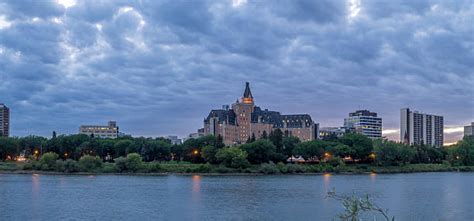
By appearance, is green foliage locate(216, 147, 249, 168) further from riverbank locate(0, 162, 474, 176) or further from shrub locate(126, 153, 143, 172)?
shrub locate(126, 153, 143, 172)

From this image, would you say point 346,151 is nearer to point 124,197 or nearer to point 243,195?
point 243,195

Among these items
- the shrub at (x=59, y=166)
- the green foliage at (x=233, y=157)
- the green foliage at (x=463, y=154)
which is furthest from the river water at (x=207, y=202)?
the green foliage at (x=463, y=154)

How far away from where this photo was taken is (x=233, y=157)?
100312mm

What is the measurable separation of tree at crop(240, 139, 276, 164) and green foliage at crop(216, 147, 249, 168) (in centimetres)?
323

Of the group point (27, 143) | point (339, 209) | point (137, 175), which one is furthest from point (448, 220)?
point (27, 143)

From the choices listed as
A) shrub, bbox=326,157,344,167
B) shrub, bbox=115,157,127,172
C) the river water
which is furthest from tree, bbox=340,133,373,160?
shrub, bbox=115,157,127,172

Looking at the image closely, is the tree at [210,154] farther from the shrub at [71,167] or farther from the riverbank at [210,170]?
the shrub at [71,167]

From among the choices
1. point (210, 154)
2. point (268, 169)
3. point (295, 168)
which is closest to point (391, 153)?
point (295, 168)

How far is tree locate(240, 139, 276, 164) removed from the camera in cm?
10488

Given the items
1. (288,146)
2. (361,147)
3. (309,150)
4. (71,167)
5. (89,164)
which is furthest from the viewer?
(288,146)

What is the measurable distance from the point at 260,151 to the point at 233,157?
22.6ft

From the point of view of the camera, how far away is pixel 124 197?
56.4m

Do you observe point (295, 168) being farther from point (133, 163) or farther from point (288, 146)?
point (133, 163)

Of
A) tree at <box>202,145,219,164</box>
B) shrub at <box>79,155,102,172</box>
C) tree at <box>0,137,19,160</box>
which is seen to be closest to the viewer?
shrub at <box>79,155,102,172</box>
